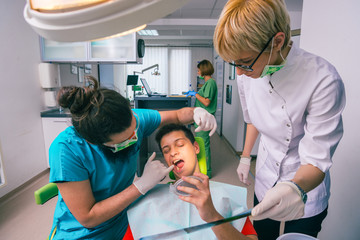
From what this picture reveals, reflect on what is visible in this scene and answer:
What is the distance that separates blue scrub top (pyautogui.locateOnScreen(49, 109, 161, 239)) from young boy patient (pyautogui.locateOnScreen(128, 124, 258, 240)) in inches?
5.7

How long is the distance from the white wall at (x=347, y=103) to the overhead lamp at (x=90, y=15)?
1.28m

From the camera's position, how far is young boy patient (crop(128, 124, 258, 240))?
824 mm

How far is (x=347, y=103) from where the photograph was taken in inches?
49.4

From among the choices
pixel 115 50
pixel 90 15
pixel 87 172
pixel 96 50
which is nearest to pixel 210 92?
pixel 115 50

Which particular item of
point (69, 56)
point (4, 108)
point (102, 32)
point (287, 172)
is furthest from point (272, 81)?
point (69, 56)

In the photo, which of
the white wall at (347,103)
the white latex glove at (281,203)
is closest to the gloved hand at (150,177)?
the white latex glove at (281,203)

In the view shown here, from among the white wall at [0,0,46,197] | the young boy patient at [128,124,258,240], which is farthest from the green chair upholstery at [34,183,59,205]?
the white wall at [0,0,46,197]

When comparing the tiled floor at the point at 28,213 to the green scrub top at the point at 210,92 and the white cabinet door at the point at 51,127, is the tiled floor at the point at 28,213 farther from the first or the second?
the green scrub top at the point at 210,92

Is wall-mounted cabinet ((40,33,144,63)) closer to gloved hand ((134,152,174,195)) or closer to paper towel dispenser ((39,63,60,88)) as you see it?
paper towel dispenser ((39,63,60,88))

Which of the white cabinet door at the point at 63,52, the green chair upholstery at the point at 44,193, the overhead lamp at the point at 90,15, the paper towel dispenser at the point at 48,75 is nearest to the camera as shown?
the overhead lamp at the point at 90,15

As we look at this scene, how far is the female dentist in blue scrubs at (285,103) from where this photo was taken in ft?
2.44

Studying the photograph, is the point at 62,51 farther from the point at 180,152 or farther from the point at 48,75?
the point at 180,152

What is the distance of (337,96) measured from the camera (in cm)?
83

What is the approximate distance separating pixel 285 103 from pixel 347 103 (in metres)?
0.58
